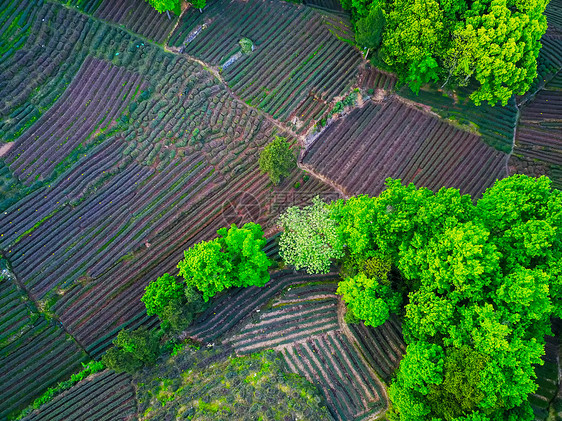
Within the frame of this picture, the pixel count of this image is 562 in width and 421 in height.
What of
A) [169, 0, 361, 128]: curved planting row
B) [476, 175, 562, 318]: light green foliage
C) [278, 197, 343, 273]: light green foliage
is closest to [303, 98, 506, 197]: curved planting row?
[169, 0, 361, 128]: curved planting row

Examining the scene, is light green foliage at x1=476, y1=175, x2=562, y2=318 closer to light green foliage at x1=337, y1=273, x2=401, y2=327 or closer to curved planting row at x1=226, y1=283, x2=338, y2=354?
light green foliage at x1=337, y1=273, x2=401, y2=327

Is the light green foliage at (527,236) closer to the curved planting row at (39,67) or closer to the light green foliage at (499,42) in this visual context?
the light green foliage at (499,42)

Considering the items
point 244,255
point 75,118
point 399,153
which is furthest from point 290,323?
point 75,118

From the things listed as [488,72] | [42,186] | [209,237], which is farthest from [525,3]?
[42,186]

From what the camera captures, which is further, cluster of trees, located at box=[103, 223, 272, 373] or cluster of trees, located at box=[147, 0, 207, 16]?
cluster of trees, located at box=[147, 0, 207, 16]

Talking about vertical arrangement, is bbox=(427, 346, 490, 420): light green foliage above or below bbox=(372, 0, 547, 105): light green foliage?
below

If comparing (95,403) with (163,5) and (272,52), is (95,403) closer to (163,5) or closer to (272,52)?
(163,5)

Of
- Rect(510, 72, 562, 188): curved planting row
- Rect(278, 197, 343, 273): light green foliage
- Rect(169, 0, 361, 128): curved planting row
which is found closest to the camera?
Rect(278, 197, 343, 273): light green foliage
